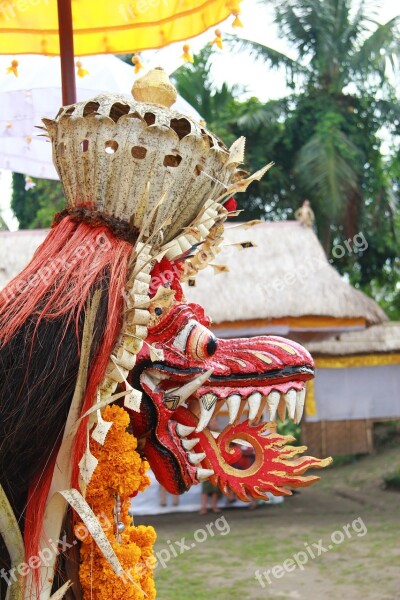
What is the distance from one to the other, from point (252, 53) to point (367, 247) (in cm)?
406

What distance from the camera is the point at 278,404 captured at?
196 cm

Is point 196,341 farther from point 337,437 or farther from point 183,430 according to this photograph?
point 337,437

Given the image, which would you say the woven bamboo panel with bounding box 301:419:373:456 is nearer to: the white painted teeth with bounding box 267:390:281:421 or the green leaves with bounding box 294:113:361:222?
the green leaves with bounding box 294:113:361:222

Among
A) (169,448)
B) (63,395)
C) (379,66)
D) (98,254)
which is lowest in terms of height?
(169,448)

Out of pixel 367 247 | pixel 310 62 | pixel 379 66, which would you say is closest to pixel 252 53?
pixel 310 62

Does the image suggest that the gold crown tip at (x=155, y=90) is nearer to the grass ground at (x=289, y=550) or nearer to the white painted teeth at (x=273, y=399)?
the white painted teeth at (x=273, y=399)

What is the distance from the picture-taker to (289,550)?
25.1ft

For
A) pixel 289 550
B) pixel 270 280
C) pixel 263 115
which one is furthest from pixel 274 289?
pixel 263 115

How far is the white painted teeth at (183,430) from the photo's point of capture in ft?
6.27

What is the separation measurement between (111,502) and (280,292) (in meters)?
7.84

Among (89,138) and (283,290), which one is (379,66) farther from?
(89,138)

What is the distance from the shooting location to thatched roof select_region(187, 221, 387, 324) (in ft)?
30.7

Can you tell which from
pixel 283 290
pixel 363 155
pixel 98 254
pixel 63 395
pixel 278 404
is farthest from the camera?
pixel 363 155

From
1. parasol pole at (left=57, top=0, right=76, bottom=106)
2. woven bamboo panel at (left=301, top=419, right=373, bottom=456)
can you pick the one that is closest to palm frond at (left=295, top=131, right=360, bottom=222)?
woven bamboo panel at (left=301, top=419, right=373, bottom=456)
